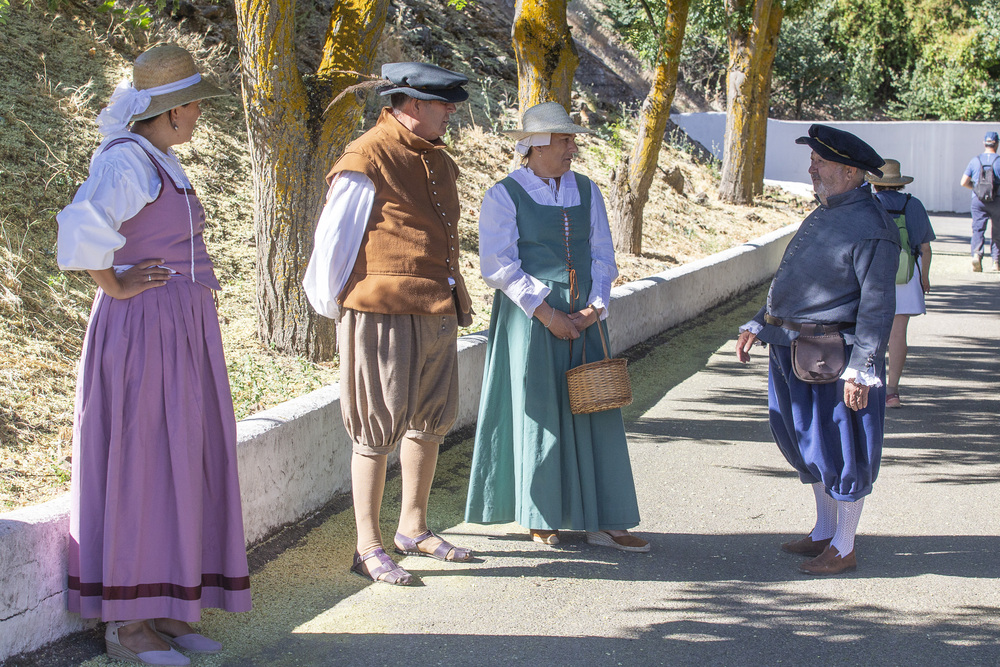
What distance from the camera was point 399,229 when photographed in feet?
13.8

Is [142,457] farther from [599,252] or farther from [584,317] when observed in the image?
[599,252]

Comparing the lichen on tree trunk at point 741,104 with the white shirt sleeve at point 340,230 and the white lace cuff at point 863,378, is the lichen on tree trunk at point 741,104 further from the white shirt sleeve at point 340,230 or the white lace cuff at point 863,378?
the white shirt sleeve at point 340,230

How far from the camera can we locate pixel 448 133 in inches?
550

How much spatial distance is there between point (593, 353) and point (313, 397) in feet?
4.68

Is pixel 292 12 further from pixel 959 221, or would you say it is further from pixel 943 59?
pixel 943 59

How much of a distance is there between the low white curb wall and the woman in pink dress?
0.10 m

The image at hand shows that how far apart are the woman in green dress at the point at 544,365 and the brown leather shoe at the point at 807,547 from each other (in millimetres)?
694

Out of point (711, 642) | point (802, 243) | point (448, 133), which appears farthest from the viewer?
point (448, 133)

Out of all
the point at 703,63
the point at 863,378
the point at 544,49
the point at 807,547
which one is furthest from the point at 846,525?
the point at 703,63

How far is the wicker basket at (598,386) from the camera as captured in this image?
4.63 meters

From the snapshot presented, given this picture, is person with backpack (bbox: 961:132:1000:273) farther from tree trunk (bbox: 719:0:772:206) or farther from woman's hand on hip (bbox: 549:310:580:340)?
woman's hand on hip (bbox: 549:310:580:340)

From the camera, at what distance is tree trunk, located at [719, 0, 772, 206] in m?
17.9

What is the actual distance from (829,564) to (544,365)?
1565 mm

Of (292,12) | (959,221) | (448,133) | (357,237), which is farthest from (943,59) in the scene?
(357,237)
